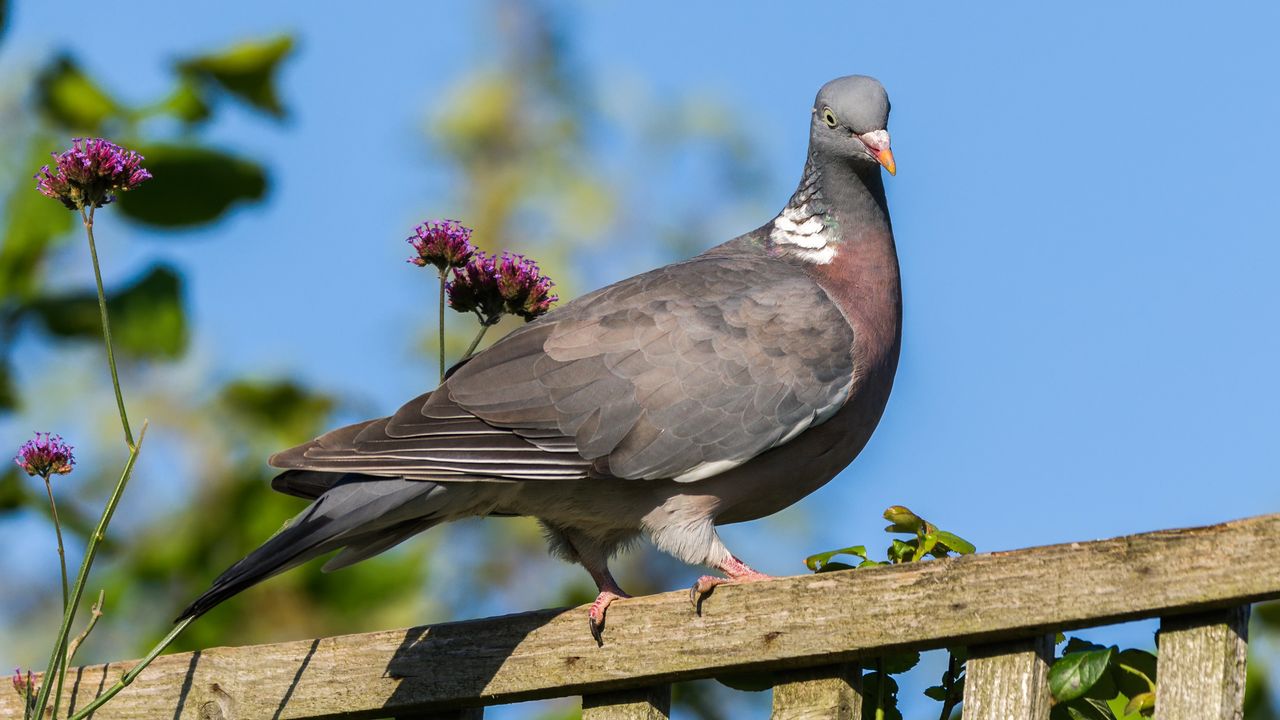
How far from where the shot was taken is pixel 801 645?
2881mm

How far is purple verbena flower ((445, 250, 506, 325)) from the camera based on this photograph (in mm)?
3738

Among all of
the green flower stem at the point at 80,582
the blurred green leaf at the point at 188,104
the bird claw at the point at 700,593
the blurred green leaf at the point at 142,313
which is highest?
the blurred green leaf at the point at 188,104

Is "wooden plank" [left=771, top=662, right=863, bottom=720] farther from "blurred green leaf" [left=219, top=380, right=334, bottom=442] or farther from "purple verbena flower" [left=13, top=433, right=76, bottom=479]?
"blurred green leaf" [left=219, top=380, right=334, bottom=442]

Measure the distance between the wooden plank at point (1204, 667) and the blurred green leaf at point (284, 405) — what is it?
4.60 metres

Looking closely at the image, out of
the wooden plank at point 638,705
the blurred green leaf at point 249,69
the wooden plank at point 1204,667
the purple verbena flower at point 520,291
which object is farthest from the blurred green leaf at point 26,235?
the wooden plank at point 1204,667

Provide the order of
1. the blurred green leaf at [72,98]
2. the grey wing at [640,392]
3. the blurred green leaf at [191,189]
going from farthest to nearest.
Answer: the blurred green leaf at [72,98] → the blurred green leaf at [191,189] → the grey wing at [640,392]

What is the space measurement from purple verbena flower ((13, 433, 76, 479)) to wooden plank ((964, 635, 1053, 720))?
5.98ft

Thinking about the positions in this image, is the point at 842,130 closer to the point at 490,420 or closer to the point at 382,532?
the point at 490,420

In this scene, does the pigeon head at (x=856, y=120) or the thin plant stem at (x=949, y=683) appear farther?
the pigeon head at (x=856, y=120)

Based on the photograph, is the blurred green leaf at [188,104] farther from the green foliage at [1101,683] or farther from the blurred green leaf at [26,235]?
the green foliage at [1101,683]

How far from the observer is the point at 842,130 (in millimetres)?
4793

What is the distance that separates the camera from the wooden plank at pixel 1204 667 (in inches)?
97.8

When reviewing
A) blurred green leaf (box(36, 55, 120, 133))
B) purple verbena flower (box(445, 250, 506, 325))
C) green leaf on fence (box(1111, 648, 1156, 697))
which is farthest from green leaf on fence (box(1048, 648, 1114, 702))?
blurred green leaf (box(36, 55, 120, 133))

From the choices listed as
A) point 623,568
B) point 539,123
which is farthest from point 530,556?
point 539,123
